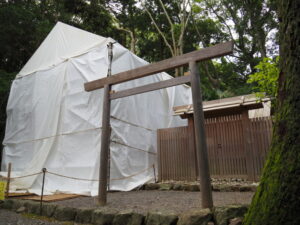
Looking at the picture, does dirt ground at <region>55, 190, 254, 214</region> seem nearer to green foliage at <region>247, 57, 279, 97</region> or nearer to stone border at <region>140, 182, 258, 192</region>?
stone border at <region>140, 182, 258, 192</region>

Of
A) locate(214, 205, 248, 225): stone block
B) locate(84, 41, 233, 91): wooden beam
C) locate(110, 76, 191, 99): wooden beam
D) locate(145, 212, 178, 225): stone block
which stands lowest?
locate(145, 212, 178, 225): stone block

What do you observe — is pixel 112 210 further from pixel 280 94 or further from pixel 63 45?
pixel 63 45

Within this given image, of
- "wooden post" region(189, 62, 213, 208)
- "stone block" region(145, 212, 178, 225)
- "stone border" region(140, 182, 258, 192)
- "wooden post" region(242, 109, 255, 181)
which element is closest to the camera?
"stone block" region(145, 212, 178, 225)

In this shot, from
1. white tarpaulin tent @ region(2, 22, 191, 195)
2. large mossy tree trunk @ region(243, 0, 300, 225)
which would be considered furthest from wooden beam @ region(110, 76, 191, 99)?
large mossy tree trunk @ region(243, 0, 300, 225)

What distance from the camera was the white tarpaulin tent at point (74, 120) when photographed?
6.97 meters

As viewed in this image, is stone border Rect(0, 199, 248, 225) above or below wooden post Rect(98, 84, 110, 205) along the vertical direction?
below

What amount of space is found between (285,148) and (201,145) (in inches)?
89.7

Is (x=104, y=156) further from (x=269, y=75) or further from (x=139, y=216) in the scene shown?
(x=269, y=75)

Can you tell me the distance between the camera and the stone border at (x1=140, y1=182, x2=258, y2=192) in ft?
18.8

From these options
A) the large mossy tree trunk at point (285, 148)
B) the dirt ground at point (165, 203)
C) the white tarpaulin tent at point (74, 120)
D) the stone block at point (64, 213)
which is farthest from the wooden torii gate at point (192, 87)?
the large mossy tree trunk at point (285, 148)

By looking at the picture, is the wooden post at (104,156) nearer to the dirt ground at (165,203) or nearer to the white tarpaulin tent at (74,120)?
the dirt ground at (165,203)

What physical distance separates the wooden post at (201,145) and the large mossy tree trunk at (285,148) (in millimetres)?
2030

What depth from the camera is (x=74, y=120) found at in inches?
291

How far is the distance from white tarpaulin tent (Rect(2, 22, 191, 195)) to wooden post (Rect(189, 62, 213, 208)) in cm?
348
